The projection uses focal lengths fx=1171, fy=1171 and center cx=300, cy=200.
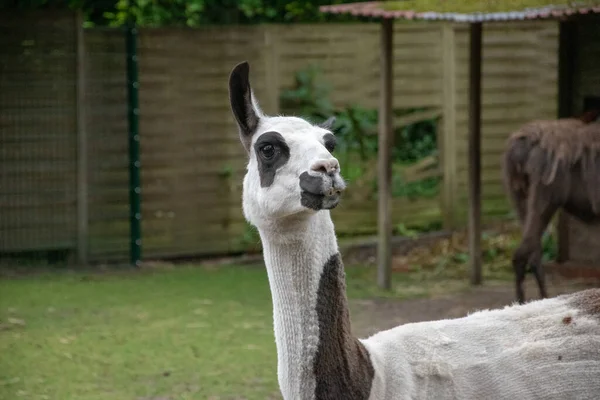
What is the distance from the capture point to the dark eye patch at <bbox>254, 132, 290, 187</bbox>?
405 cm

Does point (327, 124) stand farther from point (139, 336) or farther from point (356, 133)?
point (356, 133)

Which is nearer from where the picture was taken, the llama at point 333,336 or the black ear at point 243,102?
the llama at point 333,336

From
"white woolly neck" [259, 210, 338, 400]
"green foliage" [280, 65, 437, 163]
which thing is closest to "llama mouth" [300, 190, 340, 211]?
"white woolly neck" [259, 210, 338, 400]

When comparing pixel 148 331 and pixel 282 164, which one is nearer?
pixel 282 164

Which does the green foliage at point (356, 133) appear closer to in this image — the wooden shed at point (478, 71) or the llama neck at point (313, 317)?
the wooden shed at point (478, 71)

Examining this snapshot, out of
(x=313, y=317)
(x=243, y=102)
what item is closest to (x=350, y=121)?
(x=243, y=102)

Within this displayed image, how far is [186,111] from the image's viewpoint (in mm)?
12234

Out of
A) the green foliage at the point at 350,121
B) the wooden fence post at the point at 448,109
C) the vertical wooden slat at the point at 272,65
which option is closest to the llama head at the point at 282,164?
the green foliage at the point at 350,121

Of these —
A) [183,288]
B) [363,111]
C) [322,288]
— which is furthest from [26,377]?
[363,111]

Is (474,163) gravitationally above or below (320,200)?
below

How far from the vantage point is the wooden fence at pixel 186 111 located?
38.1ft

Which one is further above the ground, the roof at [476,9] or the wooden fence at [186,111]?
the roof at [476,9]

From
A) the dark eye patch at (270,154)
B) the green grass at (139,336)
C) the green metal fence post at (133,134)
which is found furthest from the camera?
the green metal fence post at (133,134)

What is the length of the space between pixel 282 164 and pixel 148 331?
537 centimetres
